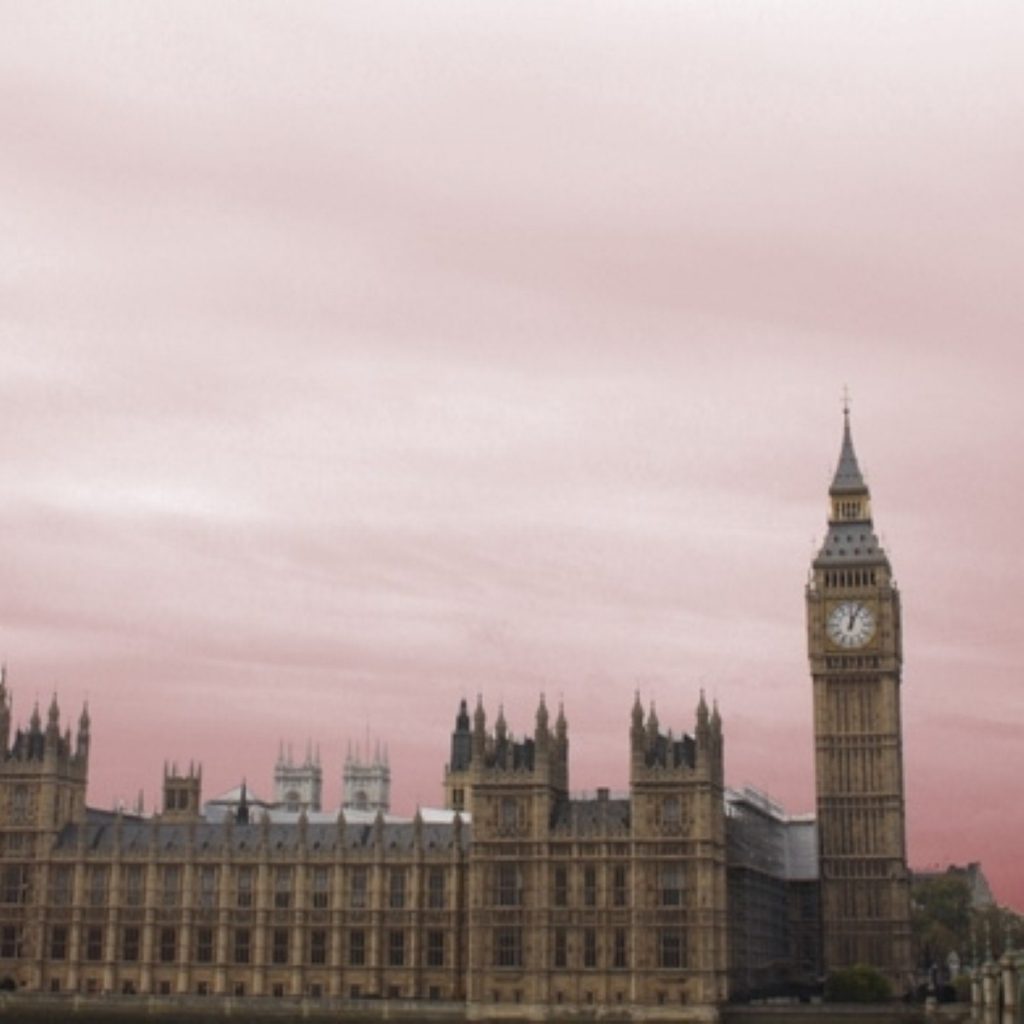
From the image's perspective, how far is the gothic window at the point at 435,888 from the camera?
144 metres

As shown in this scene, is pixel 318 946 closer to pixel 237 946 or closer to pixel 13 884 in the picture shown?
pixel 237 946

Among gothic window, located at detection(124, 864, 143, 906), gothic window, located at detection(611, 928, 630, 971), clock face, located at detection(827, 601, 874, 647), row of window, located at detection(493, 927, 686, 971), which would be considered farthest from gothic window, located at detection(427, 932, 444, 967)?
clock face, located at detection(827, 601, 874, 647)

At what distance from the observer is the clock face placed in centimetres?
16475

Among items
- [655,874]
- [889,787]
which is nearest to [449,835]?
[655,874]

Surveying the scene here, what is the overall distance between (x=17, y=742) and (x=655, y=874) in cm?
6078

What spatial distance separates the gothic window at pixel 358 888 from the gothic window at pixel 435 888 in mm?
5487

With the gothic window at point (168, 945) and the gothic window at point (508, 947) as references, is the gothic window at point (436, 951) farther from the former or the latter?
the gothic window at point (168, 945)

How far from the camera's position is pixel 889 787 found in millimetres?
160500

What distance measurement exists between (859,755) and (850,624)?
40.1 ft

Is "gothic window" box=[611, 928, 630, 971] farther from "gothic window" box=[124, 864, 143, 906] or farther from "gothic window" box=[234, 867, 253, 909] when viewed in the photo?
"gothic window" box=[124, 864, 143, 906]

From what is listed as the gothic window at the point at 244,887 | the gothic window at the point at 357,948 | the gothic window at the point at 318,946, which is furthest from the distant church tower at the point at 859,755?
the gothic window at the point at 244,887

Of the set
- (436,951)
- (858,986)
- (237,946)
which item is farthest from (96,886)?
(858,986)

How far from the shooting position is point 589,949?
447ft

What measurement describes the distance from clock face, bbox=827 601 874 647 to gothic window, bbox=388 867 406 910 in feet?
155
